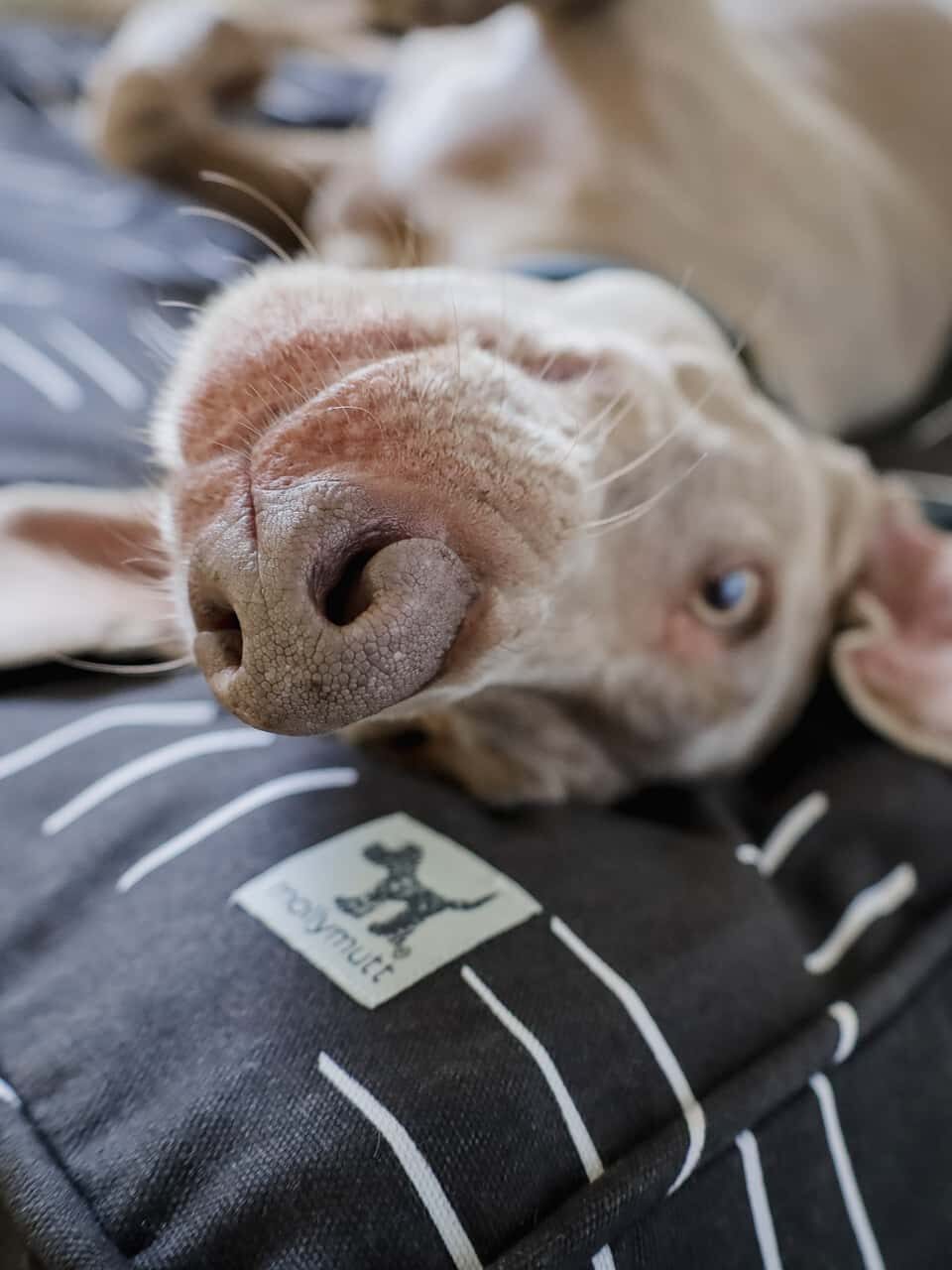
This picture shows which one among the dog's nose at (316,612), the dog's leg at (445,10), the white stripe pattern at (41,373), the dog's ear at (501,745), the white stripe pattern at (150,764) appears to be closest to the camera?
the dog's nose at (316,612)

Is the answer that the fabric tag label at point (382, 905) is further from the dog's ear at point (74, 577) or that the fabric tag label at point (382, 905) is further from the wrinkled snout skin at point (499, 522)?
the dog's ear at point (74, 577)

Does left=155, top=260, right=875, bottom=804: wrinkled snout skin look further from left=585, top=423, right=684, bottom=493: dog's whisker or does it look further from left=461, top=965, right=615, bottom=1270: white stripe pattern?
left=461, top=965, right=615, bottom=1270: white stripe pattern

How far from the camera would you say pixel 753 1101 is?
2.83ft

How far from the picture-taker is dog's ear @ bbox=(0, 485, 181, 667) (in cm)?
118

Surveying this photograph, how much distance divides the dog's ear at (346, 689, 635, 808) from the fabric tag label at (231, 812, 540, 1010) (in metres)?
0.18

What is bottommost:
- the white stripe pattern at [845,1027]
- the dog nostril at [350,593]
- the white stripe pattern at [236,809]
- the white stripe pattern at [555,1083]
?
the white stripe pattern at [236,809]

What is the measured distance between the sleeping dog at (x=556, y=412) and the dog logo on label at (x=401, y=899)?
133 millimetres

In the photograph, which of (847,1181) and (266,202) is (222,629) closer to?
(266,202)

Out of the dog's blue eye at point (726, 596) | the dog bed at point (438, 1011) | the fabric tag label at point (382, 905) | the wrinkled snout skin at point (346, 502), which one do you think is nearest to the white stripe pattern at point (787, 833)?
the dog bed at point (438, 1011)

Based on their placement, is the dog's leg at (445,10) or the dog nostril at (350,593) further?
the dog's leg at (445,10)

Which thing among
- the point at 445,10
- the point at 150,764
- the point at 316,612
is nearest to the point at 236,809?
the point at 150,764

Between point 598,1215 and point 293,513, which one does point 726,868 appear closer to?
point 598,1215

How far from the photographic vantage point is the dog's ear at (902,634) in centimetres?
131

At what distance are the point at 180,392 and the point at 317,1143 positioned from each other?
22.8 inches
